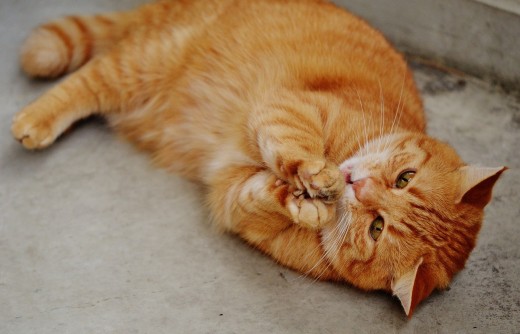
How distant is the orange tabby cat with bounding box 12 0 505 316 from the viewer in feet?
7.22

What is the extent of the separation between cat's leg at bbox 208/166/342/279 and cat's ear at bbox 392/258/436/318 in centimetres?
32

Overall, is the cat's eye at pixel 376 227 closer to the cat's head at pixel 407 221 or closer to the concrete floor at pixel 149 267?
the cat's head at pixel 407 221

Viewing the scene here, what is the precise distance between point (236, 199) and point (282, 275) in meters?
0.38

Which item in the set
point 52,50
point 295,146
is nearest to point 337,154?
point 295,146

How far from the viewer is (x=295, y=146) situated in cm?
225

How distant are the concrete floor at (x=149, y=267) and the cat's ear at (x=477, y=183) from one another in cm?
48

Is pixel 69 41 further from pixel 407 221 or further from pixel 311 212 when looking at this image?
pixel 407 221

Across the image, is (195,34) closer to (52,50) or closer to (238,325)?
(52,50)

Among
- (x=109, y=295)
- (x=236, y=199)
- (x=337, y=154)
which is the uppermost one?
(x=337, y=154)

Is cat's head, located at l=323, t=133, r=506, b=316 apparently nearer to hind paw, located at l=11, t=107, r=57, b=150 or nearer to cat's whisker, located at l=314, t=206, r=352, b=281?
cat's whisker, located at l=314, t=206, r=352, b=281

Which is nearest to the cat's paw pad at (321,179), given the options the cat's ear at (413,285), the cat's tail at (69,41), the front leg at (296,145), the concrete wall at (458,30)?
the front leg at (296,145)

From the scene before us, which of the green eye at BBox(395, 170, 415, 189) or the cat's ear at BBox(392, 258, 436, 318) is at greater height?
the green eye at BBox(395, 170, 415, 189)

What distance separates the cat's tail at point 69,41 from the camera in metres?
3.04

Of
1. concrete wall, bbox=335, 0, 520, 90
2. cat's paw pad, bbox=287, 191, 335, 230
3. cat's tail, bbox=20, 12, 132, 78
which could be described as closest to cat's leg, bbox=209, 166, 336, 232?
cat's paw pad, bbox=287, 191, 335, 230
